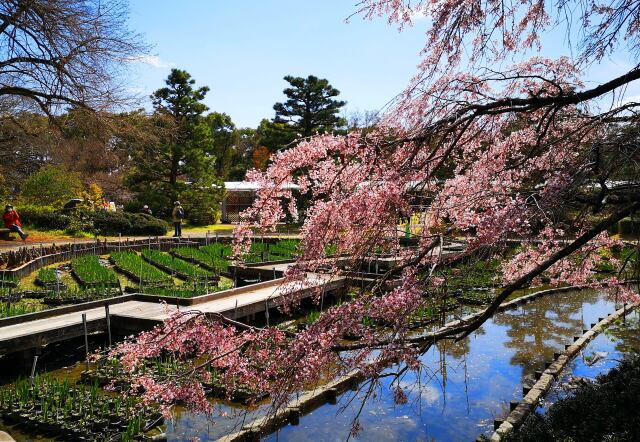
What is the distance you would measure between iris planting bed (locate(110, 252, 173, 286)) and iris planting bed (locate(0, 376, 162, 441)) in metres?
5.99

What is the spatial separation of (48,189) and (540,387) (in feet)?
74.5

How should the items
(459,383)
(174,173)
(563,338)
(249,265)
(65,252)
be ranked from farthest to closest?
1. (174,173)
2. (65,252)
3. (249,265)
4. (563,338)
5. (459,383)

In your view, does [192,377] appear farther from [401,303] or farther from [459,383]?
[459,383]

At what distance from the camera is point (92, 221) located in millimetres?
21203

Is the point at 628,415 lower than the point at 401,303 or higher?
lower

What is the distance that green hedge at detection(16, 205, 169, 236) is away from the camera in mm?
21312

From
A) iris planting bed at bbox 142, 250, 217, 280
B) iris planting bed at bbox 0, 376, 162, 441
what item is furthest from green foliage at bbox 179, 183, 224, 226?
iris planting bed at bbox 0, 376, 162, 441

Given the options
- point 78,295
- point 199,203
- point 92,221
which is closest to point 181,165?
point 199,203

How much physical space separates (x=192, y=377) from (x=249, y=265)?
1008 cm

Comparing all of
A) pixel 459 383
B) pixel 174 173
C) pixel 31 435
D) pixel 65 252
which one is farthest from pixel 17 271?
pixel 174 173

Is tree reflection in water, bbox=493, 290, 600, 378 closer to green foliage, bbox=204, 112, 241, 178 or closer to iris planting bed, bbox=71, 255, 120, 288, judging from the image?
iris planting bed, bbox=71, 255, 120, 288

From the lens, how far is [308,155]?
370 cm

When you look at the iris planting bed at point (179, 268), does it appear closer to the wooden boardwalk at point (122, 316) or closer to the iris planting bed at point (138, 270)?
the iris planting bed at point (138, 270)

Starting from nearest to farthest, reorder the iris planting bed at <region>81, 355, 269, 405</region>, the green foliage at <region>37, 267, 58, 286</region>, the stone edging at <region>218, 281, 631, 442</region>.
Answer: the stone edging at <region>218, 281, 631, 442</region>, the iris planting bed at <region>81, 355, 269, 405</region>, the green foliage at <region>37, 267, 58, 286</region>
